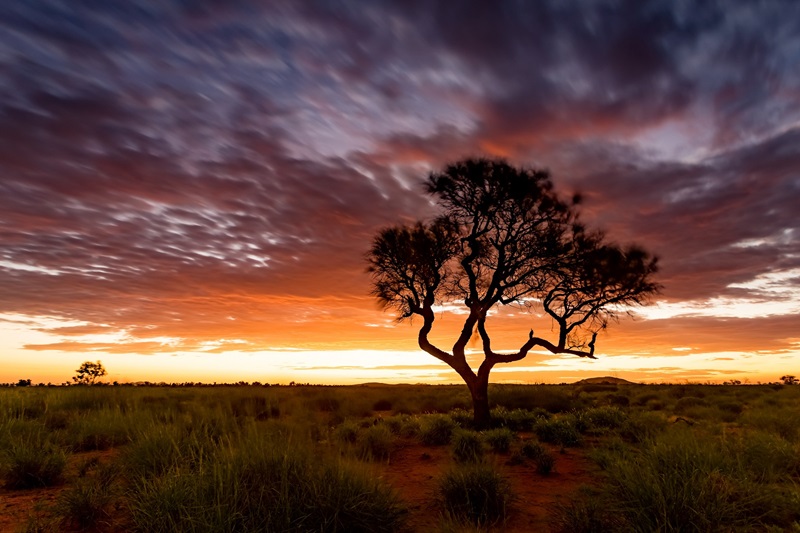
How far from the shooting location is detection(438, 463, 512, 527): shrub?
743cm

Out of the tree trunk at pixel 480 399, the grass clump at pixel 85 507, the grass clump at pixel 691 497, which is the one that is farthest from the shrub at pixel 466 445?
Answer: the grass clump at pixel 85 507

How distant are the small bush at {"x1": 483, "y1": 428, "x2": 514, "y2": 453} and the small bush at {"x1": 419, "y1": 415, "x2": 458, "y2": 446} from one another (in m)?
1.17

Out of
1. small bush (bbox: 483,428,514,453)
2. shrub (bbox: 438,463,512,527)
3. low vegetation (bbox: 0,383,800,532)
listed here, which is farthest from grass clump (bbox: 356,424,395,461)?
shrub (bbox: 438,463,512,527)

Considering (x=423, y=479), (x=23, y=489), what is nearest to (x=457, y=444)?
(x=423, y=479)

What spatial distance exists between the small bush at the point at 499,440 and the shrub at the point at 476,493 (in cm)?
A: 521

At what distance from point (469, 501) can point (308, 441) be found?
2.67 m

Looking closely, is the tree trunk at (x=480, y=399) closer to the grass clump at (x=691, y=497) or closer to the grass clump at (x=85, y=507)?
the grass clump at (x=691, y=497)

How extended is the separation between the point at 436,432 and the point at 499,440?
2144 millimetres

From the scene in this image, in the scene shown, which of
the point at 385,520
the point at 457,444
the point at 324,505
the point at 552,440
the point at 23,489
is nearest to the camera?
the point at 324,505

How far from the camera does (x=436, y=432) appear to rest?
1506 cm

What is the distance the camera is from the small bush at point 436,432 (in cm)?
1476

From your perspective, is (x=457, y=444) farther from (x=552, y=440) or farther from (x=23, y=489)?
(x=23, y=489)

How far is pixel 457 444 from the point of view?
1280 centimetres

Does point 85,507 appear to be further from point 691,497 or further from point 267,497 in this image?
point 691,497
